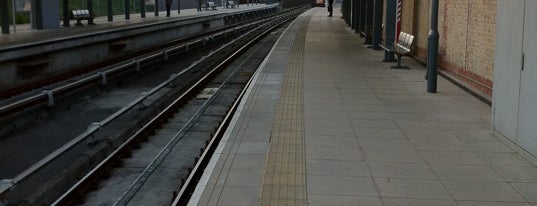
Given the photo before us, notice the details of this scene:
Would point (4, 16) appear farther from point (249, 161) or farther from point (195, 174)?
point (249, 161)

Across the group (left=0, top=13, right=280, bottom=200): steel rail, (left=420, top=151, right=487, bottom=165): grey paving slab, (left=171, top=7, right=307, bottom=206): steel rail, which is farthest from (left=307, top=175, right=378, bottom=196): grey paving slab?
(left=0, top=13, right=280, bottom=200): steel rail

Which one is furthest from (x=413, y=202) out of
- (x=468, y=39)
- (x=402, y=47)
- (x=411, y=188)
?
(x=402, y=47)

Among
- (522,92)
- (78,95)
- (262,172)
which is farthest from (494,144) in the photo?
(78,95)

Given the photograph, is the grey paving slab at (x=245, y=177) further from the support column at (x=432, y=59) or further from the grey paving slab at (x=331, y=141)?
the support column at (x=432, y=59)

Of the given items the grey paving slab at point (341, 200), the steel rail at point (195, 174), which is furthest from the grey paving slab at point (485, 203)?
the steel rail at point (195, 174)

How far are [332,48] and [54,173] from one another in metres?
16.3

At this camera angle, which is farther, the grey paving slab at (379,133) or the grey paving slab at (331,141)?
the grey paving slab at (379,133)

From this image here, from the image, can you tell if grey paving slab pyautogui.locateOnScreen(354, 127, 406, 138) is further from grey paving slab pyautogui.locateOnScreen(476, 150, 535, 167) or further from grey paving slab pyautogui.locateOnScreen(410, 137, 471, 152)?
grey paving slab pyautogui.locateOnScreen(476, 150, 535, 167)

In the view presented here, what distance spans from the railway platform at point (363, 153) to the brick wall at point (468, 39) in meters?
0.50

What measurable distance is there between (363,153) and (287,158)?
91 centimetres

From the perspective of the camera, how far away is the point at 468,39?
1222 centimetres

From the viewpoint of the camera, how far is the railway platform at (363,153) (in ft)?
18.2

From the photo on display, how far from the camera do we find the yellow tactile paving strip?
5.50 m

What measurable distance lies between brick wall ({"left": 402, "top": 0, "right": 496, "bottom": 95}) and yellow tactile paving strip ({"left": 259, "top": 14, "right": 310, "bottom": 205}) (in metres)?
3.29
